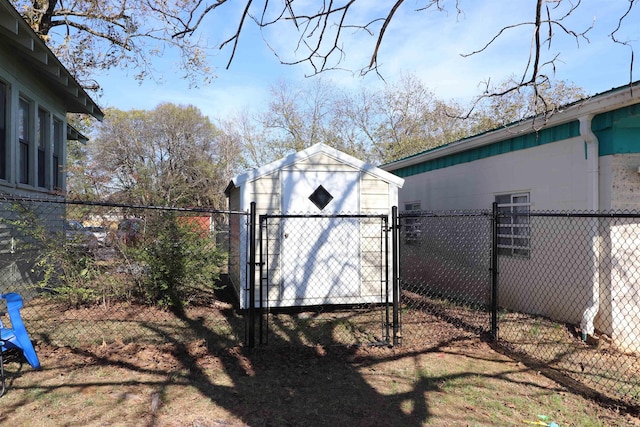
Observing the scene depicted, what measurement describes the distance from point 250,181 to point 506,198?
4.33 metres

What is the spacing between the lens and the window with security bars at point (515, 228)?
6.59 meters

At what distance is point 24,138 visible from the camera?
7.14 m

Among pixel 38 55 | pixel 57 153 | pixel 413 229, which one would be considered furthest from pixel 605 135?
pixel 57 153

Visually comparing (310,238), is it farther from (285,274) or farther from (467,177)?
(467,177)

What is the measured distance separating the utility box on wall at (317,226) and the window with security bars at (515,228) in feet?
6.54

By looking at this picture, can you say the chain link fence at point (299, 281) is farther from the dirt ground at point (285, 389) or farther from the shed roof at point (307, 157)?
the shed roof at point (307, 157)

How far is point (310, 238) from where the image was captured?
6.54 meters

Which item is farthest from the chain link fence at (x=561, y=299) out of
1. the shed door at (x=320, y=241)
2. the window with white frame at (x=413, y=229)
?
the window with white frame at (x=413, y=229)

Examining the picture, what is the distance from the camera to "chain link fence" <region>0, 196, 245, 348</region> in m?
6.21

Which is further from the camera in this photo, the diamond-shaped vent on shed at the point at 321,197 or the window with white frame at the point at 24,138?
the window with white frame at the point at 24,138

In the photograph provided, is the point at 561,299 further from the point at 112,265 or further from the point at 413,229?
the point at 112,265

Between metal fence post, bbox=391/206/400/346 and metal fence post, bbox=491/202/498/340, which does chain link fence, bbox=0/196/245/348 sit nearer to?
metal fence post, bbox=391/206/400/346

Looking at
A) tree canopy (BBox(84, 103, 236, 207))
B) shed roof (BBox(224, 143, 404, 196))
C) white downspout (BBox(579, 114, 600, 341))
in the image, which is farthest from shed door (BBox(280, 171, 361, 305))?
tree canopy (BBox(84, 103, 236, 207))

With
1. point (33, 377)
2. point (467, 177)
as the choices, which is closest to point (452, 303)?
point (467, 177)
